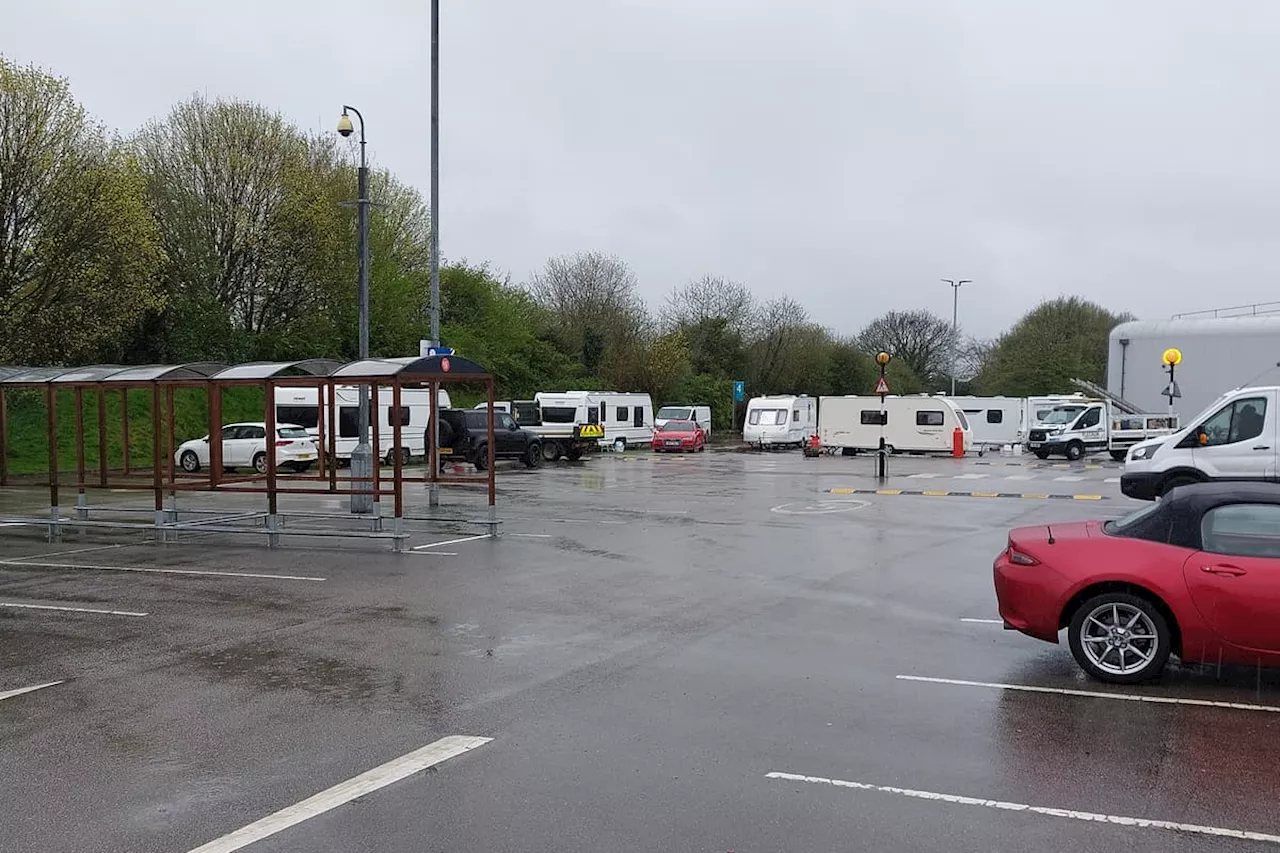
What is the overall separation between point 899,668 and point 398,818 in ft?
14.1

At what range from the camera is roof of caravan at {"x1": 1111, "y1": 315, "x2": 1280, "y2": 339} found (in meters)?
33.3

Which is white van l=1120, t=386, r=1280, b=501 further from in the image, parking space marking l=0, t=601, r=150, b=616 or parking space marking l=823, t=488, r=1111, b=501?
parking space marking l=0, t=601, r=150, b=616

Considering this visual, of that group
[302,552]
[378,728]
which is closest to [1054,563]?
[378,728]

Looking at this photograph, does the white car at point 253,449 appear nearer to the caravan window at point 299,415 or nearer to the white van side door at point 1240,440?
the caravan window at point 299,415

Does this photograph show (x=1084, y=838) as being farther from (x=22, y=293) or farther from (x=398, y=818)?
(x=22, y=293)

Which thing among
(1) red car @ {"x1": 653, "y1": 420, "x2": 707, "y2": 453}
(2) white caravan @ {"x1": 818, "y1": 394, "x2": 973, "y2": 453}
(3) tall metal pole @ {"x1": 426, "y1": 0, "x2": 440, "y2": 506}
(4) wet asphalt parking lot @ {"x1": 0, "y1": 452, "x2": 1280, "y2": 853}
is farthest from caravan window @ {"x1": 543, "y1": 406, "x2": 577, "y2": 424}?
(4) wet asphalt parking lot @ {"x1": 0, "y1": 452, "x2": 1280, "y2": 853}

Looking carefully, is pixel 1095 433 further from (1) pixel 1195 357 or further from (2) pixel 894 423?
(2) pixel 894 423

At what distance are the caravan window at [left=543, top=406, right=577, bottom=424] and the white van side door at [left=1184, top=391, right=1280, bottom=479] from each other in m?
26.4

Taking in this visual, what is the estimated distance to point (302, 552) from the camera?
14547 millimetres

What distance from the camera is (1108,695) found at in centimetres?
726

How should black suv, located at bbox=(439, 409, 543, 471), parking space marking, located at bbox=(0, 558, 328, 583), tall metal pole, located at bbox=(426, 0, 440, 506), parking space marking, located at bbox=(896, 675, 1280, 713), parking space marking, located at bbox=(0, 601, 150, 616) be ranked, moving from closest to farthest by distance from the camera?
parking space marking, located at bbox=(896, 675, 1280, 713), parking space marking, located at bbox=(0, 601, 150, 616), parking space marking, located at bbox=(0, 558, 328, 583), tall metal pole, located at bbox=(426, 0, 440, 506), black suv, located at bbox=(439, 409, 543, 471)

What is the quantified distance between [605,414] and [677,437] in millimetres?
3645

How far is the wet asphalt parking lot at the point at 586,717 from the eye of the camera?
5.02 meters

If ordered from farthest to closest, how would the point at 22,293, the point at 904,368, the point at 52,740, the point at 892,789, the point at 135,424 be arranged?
1. the point at 904,368
2. the point at 135,424
3. the point at 22,293
4. the point at 52,740
5. the point at 892,789
